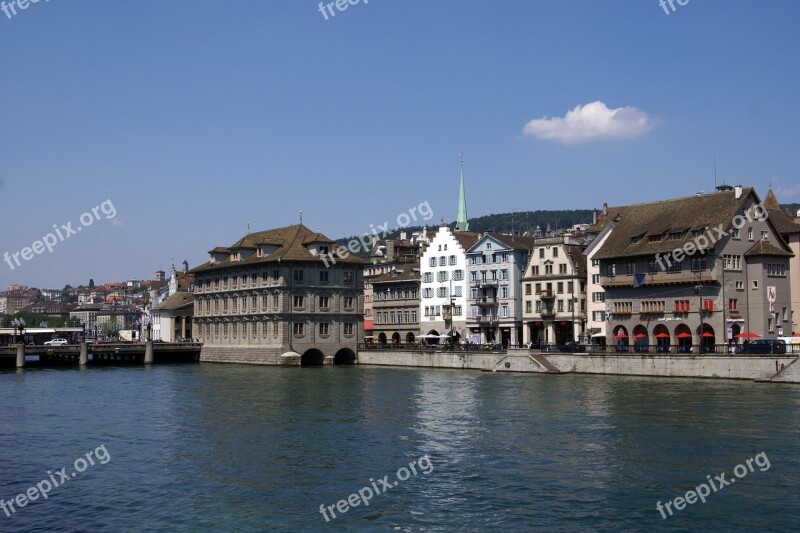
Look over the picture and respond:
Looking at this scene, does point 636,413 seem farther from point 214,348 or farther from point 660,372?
point 214,348

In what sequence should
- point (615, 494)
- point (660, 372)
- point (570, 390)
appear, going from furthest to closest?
1. point (660, 372)
2. point (570, 390)
3. point (615, 494)

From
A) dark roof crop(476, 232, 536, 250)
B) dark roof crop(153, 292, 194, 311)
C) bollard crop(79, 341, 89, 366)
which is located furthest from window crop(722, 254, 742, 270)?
dark roof crop(153, 292, 194, 311)

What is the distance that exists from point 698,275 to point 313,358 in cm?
4418

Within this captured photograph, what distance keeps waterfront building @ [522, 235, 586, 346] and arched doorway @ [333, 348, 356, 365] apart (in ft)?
63.0

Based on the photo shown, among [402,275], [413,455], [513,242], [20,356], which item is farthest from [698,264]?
[20,356]

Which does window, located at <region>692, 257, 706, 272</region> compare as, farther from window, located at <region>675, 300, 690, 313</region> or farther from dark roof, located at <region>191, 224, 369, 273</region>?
dark roof, located at <region>191, 224, 369, 273</region>

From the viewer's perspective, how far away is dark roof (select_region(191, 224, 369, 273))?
102375mm

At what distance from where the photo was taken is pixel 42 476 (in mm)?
33125

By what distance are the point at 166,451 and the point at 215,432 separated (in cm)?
531

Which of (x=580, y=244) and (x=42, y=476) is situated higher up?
(x=580, y=244)

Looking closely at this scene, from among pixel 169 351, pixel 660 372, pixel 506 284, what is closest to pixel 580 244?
pixel 506 284

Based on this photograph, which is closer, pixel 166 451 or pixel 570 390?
pixel 166 451

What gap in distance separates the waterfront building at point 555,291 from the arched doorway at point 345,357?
63.0 ft

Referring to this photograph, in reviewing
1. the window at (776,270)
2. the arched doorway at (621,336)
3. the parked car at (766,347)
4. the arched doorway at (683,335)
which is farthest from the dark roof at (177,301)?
the parked car at (766,347)
